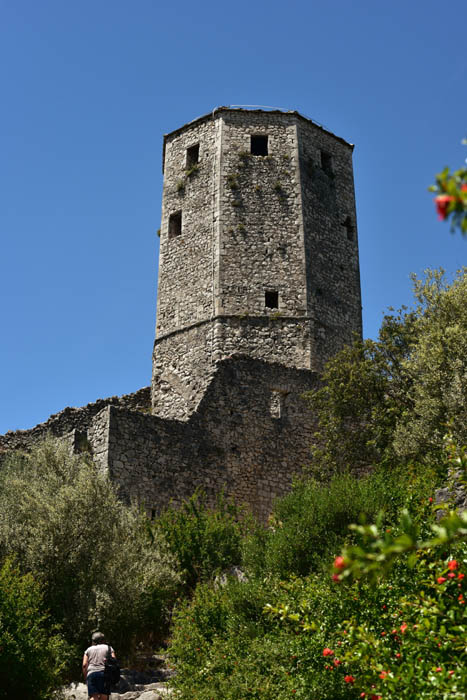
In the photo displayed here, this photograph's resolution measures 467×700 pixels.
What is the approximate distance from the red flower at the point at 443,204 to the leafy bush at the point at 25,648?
923cm

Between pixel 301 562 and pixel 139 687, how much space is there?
9.75ft

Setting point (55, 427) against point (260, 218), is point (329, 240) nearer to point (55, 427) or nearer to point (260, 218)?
point (260, 218)

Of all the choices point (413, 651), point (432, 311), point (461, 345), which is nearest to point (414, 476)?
point (461, 345)

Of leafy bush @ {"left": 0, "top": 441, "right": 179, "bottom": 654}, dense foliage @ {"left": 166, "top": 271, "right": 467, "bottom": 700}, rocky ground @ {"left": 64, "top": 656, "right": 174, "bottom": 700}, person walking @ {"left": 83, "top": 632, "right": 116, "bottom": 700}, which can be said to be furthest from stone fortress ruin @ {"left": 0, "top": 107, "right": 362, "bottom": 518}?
person walking @ {"left": 83, "top": 632, "right": 116, "bottom": 700}

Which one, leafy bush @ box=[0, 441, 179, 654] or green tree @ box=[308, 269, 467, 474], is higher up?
green tree @ box=[308, 269, 467, 474]

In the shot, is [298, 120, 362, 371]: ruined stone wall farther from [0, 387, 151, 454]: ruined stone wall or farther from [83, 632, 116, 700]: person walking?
[83, 632, 116, 700]: person walking

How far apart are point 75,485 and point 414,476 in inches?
247

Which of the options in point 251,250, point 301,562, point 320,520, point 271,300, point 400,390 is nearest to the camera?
point 301,562

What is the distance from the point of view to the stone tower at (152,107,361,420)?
24.1m

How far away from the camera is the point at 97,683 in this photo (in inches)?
404

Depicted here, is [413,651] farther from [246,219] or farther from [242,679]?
[246,219]

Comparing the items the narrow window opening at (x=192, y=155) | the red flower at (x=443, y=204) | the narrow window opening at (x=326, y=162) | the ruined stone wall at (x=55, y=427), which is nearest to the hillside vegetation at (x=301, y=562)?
the red flower at (x=443, y=204)

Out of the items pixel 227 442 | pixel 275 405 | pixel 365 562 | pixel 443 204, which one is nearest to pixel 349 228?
pixel 275 405

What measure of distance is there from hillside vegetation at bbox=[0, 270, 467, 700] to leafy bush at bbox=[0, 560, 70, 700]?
26 mm
